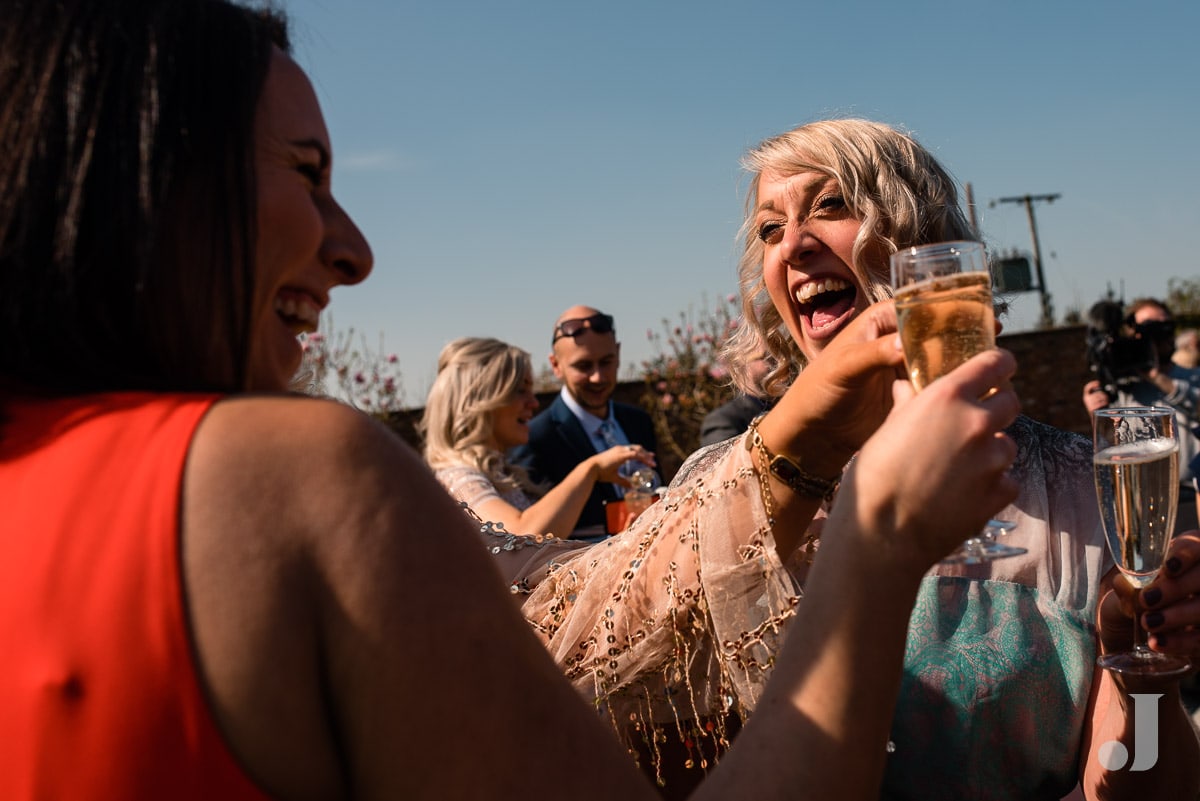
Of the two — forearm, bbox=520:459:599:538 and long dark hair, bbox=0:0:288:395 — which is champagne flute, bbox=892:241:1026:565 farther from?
forearm, bbox=520:459:599:538

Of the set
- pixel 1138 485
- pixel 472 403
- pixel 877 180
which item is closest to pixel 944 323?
pixel 1138 485

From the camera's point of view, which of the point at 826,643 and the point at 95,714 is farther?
the point at 826,643

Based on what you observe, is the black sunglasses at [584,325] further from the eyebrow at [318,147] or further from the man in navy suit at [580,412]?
the eyebrow at [318,147]

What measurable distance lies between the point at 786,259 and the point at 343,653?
2.04 metres

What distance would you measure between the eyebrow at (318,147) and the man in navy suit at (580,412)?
4.89 meters

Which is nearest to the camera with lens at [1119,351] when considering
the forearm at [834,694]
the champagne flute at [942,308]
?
the champagne flute at [942,308]

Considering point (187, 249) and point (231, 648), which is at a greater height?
point (187, 249)

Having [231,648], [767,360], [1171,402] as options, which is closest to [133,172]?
[231,648]

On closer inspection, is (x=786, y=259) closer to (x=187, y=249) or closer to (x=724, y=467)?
(x=724, y=467)

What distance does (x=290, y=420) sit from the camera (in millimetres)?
850

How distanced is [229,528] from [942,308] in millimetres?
996

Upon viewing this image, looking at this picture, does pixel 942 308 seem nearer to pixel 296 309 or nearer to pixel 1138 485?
pixel 1138 485

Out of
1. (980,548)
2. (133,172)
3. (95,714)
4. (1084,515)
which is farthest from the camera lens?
(1084,515)

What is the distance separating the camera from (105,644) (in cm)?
77
